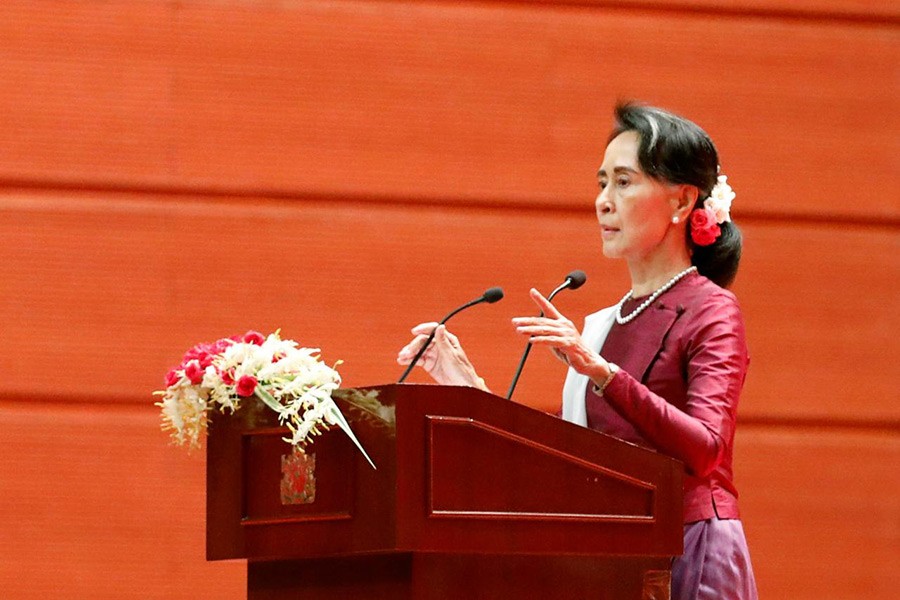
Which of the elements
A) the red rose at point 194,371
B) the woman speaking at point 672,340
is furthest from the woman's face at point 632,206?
the red rose at point 194,371

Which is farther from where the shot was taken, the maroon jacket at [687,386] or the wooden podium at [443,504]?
the maroon jacket at [687,386]

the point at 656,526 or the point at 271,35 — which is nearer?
the point at 656,526

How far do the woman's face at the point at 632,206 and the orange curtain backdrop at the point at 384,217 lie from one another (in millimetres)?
1046

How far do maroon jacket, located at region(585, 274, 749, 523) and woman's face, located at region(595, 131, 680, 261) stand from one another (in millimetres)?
100

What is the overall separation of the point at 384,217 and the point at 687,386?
138 centimetres

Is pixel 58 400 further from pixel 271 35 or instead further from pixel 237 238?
pixel 271 35

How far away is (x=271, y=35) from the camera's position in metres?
3.79

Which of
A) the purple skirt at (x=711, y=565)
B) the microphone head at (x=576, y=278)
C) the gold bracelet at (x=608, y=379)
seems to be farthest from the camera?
the microphone head at (x=576, y=278)

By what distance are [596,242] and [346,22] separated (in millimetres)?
845

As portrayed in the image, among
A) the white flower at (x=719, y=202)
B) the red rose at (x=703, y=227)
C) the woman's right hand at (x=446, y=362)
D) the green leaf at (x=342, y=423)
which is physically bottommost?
the green leaf at (x=342, y=423)

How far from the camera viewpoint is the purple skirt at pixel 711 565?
2.50m

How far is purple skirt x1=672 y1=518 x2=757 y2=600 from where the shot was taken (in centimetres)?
250

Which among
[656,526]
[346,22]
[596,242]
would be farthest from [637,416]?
[346,22]

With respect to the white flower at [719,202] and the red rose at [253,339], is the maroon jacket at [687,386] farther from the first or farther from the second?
the red rose at [253,339]
